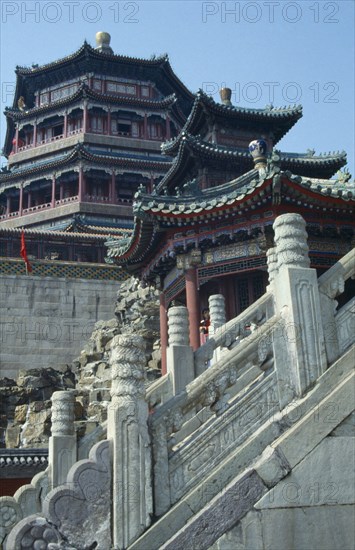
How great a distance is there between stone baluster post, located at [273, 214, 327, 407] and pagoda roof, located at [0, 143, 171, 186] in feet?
87.0

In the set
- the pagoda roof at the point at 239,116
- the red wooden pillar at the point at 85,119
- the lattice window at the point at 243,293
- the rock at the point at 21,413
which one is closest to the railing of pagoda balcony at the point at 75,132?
the red wooden pillar at the point at 85,119

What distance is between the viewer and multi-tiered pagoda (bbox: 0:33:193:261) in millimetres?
31359

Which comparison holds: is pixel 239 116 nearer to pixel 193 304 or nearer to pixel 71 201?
pixel 193 304

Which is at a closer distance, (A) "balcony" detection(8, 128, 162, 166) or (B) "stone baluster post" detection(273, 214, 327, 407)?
(B) "stone baluster post" detection(273, 214, 327, 407)

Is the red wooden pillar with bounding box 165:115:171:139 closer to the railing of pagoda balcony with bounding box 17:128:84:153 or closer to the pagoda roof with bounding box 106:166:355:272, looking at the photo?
the railing of pagoda balcony with bounding box 17:128:84:153

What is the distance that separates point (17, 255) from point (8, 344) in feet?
18.3

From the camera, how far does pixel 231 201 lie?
14078 mm

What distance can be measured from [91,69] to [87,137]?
5041mm

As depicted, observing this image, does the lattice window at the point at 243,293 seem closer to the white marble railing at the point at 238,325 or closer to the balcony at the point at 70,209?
the white marble railing at the point at 238,325

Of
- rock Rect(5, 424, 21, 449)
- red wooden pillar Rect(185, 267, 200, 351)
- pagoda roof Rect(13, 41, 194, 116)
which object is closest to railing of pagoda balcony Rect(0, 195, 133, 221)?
pagoda roof Rect(13, 41, 194, 116)

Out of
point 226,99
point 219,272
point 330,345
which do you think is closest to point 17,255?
point 226,99

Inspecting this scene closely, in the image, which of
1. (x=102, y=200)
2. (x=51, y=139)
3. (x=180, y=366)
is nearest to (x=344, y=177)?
(x=180, y=366)

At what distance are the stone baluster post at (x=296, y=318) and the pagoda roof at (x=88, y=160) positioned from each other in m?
26.5

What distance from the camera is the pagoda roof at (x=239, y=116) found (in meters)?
20.7
